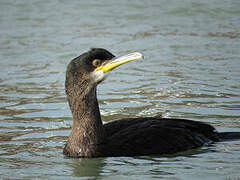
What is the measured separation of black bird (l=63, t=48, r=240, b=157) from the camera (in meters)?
7.29

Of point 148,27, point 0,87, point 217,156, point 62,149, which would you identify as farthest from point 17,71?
point 217,156

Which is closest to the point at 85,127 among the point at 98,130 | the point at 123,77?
the point at 98,130

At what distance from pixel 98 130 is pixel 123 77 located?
6.45 meters

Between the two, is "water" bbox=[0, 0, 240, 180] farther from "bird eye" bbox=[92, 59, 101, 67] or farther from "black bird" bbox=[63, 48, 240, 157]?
"bird eye" bbox=[92, 59, 101, 67]

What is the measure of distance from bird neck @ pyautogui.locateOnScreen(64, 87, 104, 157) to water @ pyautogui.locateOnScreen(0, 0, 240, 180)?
17cm

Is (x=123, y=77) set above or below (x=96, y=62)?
below

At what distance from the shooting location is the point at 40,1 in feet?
78.8

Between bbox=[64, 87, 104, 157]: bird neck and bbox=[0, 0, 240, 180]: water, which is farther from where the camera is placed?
bbox=[64, 87, 104, 157]: bird neck

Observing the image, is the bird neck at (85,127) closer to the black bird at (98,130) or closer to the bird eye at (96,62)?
the black bird at (98,130)

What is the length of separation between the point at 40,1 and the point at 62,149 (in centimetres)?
1671

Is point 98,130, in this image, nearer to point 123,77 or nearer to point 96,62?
point 96,62

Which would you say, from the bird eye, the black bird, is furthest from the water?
the bird eye

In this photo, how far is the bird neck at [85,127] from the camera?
289 inches

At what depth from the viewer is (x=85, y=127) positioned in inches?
292
